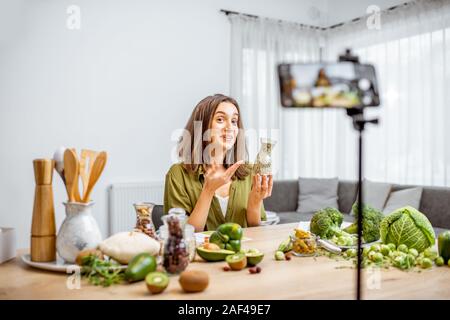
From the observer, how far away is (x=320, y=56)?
19.0 ft

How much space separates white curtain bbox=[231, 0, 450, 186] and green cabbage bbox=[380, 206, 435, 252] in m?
3.10

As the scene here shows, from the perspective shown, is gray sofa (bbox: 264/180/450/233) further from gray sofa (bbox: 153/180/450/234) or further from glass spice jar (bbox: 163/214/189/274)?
glass spice jar (bbox: 163/214/189/274)

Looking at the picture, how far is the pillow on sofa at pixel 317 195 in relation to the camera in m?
4.84

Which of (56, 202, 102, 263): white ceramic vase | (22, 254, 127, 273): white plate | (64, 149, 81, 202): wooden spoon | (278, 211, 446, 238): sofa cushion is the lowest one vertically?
(278, 211, 446, 238): sofa cushion

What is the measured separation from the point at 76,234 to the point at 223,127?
107cm

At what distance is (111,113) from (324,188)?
2352 mm

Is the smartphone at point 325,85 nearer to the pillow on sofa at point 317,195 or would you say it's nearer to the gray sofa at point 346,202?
the gray sofa at point 346,202

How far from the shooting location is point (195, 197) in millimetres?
2256

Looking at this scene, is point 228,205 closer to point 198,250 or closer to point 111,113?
point 198,250

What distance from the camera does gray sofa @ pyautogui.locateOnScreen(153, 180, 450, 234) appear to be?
156 inches

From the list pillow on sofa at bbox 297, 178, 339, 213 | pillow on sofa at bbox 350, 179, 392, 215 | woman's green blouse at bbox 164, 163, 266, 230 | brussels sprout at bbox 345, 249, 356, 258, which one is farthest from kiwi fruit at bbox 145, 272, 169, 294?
pillow on sofa at bbox 297, 178, 339, 213

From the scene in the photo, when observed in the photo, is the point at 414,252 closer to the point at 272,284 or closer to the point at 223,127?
the point at 272,284

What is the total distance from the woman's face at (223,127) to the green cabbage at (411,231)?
0.89 metres

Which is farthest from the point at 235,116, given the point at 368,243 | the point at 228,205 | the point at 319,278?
the point at 319,278
